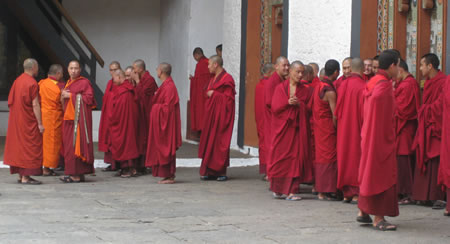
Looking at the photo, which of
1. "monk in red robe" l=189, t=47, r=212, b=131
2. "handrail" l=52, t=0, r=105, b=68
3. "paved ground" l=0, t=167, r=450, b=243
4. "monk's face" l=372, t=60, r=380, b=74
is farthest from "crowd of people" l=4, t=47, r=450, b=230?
"handrail" l=52, t=0, r=105, b=68

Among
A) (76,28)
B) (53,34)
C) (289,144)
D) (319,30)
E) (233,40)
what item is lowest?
(289,144)

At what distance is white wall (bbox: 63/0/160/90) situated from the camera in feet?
57.3

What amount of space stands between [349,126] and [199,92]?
318 inches

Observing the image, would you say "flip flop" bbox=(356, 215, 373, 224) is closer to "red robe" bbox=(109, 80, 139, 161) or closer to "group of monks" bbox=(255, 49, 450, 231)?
"group of monks" bbox=(255, 49, 450, 231)

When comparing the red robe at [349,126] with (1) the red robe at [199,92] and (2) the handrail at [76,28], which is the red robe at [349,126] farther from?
(2) the handrail at [76,28]

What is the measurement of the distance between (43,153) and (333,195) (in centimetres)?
398

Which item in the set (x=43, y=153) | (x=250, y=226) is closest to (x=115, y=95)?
(x=43, y=153)

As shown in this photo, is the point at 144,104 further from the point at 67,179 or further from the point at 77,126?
the point at 67,179

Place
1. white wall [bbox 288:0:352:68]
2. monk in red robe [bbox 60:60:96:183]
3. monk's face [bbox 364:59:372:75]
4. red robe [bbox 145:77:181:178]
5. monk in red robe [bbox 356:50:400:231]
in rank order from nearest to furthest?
monk in red robe [bbox 356:50:400:231], monk's face [bbox 364:59:372:75], monk in red robe [bbox 60:60:96:183], red robe [bbox 145:77:181:178], white wall [bbox 288:0:352:68]

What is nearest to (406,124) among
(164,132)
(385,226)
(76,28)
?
(385,226)

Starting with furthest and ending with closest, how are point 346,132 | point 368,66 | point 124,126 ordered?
1. point 124,126
2. point 368,66
3. point 346,132

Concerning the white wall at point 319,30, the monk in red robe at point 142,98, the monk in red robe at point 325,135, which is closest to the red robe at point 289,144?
the monk in red robe at point 325,135

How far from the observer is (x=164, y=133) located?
9766 mm

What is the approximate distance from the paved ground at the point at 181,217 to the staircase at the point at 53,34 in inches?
254
